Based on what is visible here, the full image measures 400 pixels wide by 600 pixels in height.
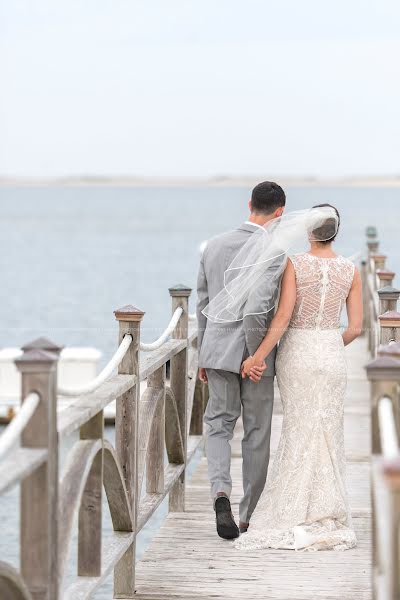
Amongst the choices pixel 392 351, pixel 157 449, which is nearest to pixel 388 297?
pixel 157 449

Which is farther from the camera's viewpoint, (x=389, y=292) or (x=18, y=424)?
(x=389, y=292)

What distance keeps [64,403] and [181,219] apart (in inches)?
5112

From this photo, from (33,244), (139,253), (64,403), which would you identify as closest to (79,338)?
(64,403)

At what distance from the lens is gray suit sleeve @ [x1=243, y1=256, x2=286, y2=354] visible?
5.81 metres

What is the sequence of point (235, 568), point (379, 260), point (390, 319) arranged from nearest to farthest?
point (235, 568) < point (390, 319) < point (379, 260)

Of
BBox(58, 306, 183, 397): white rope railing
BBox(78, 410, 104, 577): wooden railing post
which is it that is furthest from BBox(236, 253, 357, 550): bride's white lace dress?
BBox(78, 410, 104, 577): wooden railing post

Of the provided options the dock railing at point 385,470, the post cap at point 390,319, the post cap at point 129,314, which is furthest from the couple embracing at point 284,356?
the dock railing at point 385,470

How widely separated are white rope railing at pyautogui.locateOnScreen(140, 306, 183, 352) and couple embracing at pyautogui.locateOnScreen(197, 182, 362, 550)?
0.20 m

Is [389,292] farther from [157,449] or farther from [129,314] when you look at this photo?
[129,314]

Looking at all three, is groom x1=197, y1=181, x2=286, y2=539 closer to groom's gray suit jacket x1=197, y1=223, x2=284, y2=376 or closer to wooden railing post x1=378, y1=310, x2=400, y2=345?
groom's gray suit jacket x1=197, y1=223, x2=284, y2=376

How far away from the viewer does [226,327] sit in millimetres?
6008

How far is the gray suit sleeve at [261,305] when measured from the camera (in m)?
5.81

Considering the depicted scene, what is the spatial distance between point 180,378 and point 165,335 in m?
0.78

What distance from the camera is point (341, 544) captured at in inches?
234
